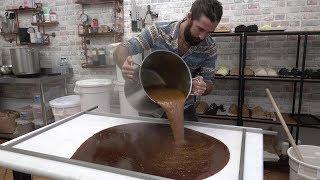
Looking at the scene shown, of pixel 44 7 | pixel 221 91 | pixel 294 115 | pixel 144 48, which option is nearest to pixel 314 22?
pixel 294 115

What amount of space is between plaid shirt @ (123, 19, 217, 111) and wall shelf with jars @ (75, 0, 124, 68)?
1.98m

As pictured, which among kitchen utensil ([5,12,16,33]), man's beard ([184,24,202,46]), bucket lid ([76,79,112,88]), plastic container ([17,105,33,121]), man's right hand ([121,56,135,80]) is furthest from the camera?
kitchen utensil ([5,12,16,33])

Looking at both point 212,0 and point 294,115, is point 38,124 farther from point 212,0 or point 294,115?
point 294,115

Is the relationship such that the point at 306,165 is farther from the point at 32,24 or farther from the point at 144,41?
the point at 32,24

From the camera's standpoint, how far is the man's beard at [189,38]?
181 cm

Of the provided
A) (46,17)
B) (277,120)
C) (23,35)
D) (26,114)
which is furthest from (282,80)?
(23,35)

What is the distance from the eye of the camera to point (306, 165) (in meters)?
2.12

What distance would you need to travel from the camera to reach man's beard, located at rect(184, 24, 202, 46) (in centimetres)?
181

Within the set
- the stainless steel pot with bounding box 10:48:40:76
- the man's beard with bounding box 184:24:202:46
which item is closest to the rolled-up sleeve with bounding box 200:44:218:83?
the man's beard with bounding box 184:24:202:46

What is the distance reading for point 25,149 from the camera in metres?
1.32

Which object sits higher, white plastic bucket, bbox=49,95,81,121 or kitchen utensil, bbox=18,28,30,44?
kitchen utensil, bbox=18,28,30,44

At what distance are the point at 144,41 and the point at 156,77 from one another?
0.38 m

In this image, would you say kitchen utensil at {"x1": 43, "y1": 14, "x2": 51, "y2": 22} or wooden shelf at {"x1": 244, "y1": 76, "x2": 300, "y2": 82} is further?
kitchen utensil at {"x1": 43, "y1": 14, "x2": 51, "y2": 22}

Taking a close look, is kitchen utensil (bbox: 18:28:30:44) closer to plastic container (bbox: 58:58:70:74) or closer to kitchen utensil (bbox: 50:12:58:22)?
kitchen utensil (bbox: 50:12:58:22)
